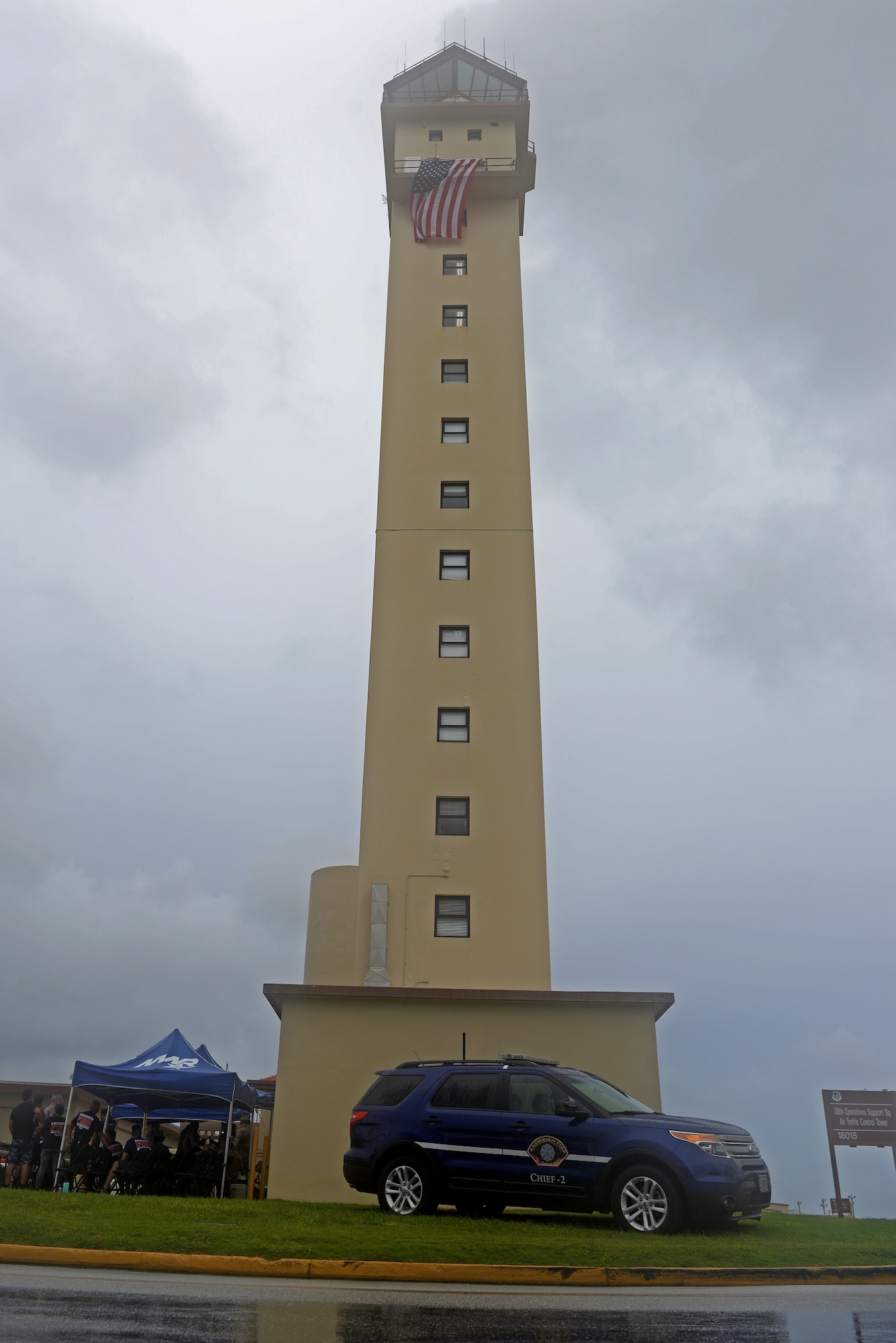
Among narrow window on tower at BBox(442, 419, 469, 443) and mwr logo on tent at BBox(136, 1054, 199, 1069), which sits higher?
narrow window on tower at BBox(442, 419, 469, 443)

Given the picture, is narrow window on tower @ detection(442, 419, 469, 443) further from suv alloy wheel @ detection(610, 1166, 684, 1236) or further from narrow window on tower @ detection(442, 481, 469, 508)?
suv alloy wheel @ detection(610, 1166, 684, 1236)

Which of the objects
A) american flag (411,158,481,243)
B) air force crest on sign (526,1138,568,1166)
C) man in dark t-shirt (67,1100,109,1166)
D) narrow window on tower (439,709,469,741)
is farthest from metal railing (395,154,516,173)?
air force crest on sign (526,1138,568,1166)

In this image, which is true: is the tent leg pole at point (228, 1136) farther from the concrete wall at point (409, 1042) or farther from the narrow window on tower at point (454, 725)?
the narrow window on tower at point (454, 725)

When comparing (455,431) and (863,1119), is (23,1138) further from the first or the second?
(863,1119)

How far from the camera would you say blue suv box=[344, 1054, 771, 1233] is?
39.6 ft

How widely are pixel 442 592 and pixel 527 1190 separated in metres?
18.0

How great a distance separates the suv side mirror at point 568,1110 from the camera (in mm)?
12766

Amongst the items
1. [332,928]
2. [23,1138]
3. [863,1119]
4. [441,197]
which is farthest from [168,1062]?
[441,197]

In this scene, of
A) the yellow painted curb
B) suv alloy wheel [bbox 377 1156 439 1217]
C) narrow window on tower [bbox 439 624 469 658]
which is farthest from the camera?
narrow window on tower [bbox 439 624 469 658]

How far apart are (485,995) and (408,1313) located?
1214cm

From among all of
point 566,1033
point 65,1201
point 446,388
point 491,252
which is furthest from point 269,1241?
point 491,252

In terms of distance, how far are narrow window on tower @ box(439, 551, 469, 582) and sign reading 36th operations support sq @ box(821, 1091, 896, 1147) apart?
17.8 meters

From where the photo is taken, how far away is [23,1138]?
1973cm

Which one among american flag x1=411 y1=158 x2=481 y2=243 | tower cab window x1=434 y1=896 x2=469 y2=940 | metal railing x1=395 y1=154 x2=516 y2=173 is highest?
metal railing x1=395 y1=154 x2=516 y2=173
